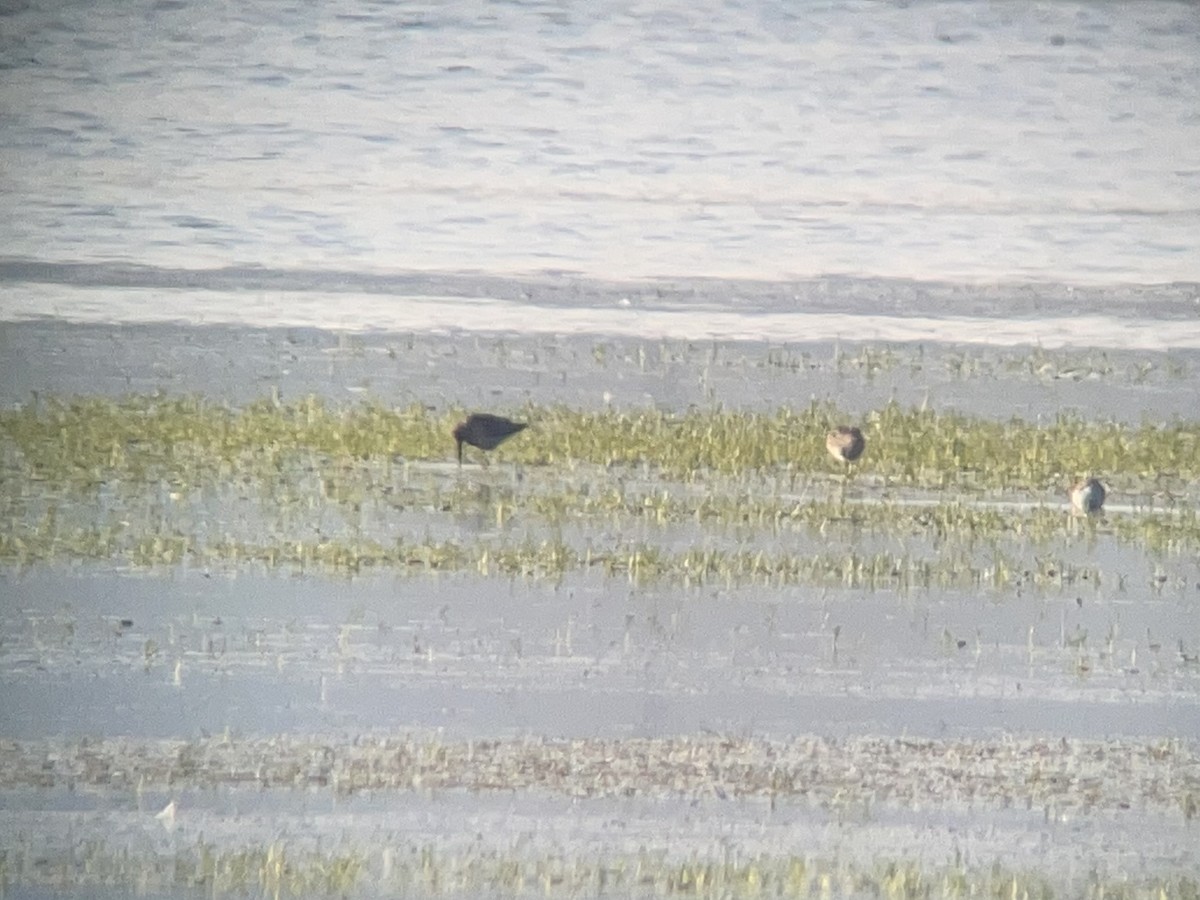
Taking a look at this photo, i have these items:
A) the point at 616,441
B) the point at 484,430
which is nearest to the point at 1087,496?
the point at 616,441

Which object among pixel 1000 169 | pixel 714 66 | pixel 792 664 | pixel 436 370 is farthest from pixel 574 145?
pixel 792 664

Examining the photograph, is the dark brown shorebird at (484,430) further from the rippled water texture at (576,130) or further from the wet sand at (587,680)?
the rippled water texture at (576,130)

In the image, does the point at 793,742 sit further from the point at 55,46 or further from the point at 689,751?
the point at 55,46

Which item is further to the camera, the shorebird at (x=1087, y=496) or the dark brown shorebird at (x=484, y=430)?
the shorebird at (x=1087, y=496)

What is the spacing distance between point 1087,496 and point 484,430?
165 centimetres

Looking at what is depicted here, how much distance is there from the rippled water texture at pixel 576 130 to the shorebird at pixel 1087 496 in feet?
2.09

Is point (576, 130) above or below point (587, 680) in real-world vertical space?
above

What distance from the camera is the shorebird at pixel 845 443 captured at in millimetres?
4715

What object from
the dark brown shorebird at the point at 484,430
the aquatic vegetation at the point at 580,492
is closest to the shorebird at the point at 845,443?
the aquatic vegetation at the point at 580,492

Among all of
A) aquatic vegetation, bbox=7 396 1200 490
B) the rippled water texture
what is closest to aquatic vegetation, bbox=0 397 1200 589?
aquatic vegetation, bbox=7 396 1200 490

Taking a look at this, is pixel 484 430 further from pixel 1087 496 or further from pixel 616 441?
pixel 1087 496

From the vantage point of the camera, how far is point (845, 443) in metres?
4.76

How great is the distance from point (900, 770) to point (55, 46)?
265cm

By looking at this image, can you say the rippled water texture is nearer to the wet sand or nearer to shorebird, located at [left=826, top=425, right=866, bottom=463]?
the wet sand
